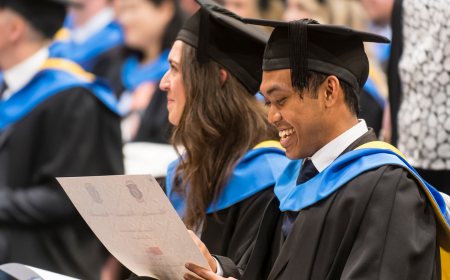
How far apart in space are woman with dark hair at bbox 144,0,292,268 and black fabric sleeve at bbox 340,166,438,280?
0.71 meters

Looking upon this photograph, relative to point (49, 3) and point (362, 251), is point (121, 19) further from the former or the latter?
point (362, 251)

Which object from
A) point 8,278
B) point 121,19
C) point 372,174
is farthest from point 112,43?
point 372,174

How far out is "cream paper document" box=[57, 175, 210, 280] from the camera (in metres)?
1.60

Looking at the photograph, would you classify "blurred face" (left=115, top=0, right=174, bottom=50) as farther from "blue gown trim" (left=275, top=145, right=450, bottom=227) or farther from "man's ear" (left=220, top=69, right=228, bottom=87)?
"blue gown trim" (left=275, top=145, right=450, bottom=227)

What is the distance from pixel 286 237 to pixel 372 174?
0.41 m

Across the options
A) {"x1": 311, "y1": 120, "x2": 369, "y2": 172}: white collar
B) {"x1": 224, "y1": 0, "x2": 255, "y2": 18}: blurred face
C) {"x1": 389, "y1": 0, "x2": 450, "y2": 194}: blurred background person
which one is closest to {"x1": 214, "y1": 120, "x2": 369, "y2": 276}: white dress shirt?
{"x1": 311, "y1": 120, "x2": 369, "y2": 172}: white collar

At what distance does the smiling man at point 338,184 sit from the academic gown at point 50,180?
78.7 inches

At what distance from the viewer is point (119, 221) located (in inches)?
67.9

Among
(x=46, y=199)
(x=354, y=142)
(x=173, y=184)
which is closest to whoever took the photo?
(x=354, y=142)

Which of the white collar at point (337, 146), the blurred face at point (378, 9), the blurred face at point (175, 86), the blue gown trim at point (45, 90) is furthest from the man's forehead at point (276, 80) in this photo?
the blurred face at point (378, 9)

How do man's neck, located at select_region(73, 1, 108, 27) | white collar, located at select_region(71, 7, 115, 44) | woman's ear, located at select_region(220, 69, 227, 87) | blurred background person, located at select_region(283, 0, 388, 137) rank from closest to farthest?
1. woman's ear, located at select_region(220, 69, 227, 87)
2. blurred background person, located at select_region(283, 0, 388, 137)
3. white collar, located at select_region(71, 7, 115, 44)
4. man's neck, located at select_region(73, 1, 108, 27)

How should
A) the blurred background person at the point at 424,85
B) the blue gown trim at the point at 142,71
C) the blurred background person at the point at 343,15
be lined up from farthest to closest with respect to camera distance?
the blue gown trim at the point at 142,71
the blurred background person at the point at 343,15
the blurred background person at the point at 424,85

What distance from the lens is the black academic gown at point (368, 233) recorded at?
1.46m

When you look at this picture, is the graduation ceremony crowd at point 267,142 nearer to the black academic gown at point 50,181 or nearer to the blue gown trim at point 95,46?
the black academic gown at point 50,181
